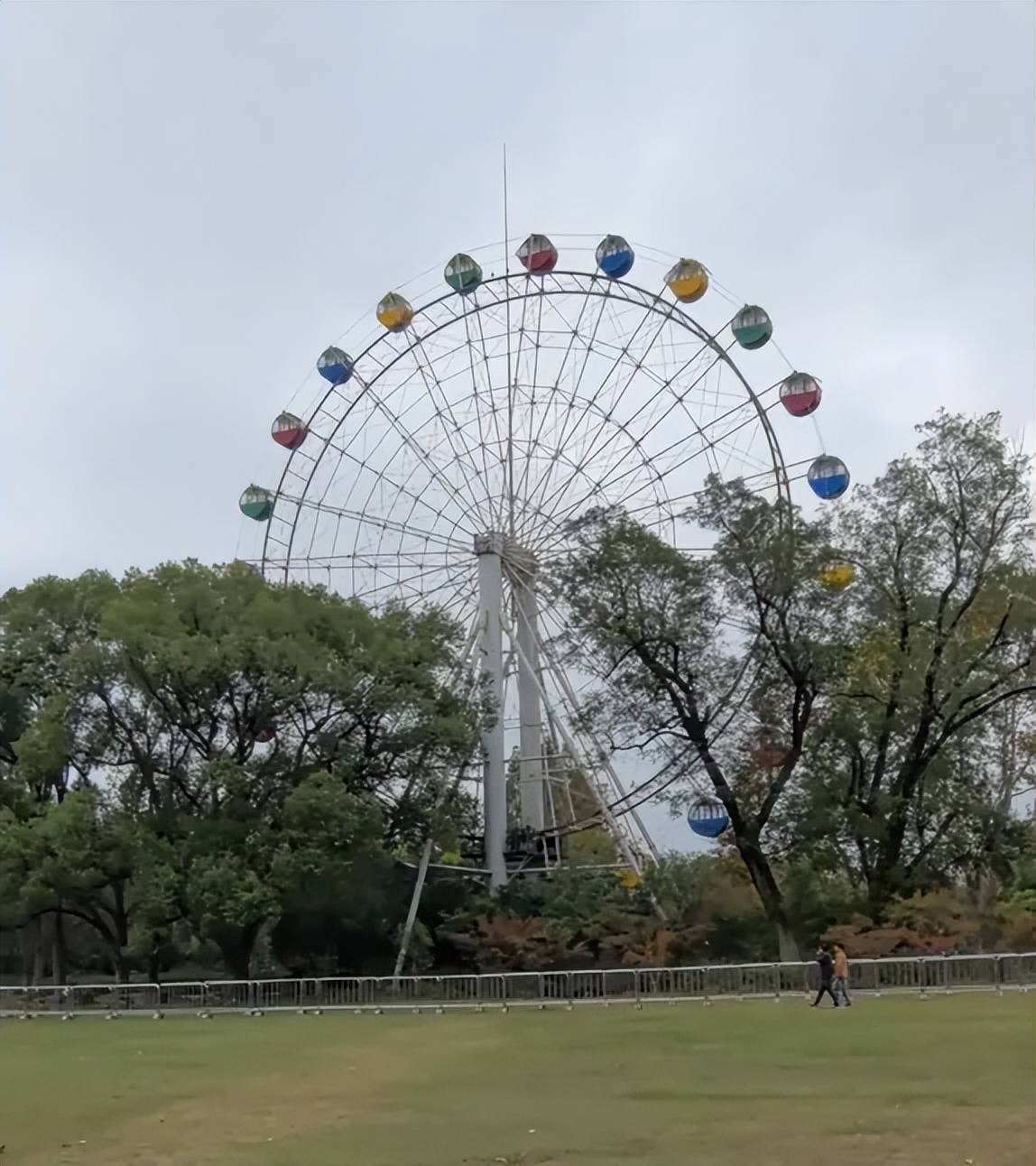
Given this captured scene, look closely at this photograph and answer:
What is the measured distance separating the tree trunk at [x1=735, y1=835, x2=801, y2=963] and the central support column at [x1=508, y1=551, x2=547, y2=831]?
625 cm

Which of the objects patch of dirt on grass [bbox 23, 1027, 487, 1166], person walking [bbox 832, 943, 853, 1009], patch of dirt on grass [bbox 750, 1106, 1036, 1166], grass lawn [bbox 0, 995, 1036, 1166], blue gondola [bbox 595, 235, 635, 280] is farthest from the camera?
blue gondola [bbox 595, 235, 635, 280]

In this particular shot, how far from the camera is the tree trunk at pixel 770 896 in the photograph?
91.9 feet

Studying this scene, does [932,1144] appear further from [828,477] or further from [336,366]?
[336,366]

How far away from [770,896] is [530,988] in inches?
246

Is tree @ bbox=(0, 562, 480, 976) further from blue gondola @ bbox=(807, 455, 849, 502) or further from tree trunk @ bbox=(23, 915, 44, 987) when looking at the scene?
blue gondola @ bbox=(807, 455, 849, 502)

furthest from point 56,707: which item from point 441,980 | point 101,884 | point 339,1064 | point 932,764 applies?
point 932,764

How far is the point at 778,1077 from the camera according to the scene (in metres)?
12.3

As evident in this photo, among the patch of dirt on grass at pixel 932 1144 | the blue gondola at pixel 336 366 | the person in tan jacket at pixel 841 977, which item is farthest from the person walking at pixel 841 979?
the blue gondola at pixel 336 366

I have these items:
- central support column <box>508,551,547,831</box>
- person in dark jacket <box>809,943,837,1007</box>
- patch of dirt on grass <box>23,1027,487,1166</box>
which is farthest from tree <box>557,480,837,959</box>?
patch of dirt on grass <box>23,1027,487,1166</box>

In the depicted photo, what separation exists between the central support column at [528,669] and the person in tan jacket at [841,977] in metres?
14.0

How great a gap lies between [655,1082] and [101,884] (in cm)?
A: 2081

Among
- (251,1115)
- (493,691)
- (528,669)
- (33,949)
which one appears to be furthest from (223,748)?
(251,1115)

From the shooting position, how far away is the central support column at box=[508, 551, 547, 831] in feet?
108

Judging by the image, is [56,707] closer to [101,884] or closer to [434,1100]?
[101,884]
